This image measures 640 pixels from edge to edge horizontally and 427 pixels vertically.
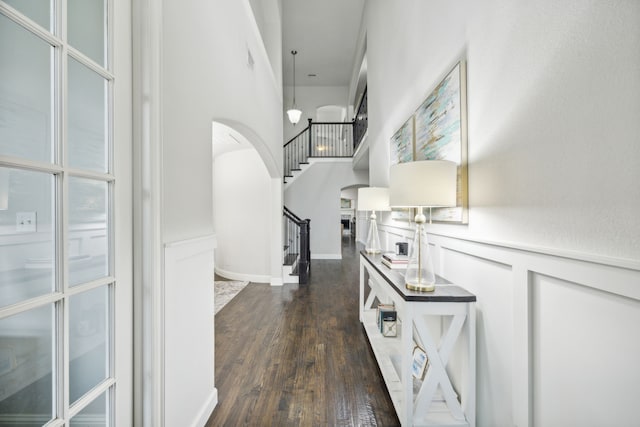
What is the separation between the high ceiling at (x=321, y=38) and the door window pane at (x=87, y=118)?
5983 mm

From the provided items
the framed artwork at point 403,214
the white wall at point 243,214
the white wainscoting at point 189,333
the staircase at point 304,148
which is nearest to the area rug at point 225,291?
the white wall at point 243,214

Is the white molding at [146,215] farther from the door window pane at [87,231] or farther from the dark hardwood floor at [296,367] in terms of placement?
the dark hardwood floor at [296,367]

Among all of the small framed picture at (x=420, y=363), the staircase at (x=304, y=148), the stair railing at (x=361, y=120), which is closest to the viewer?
the small framed picture at (x=420, y=363)

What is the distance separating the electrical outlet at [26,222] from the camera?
833 mm

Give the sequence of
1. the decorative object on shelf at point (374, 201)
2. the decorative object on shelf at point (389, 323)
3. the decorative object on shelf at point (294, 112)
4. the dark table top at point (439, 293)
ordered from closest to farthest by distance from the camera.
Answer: the dark table top at point (439, 293), the decorative object on shelf at point (389, 323), the decorative object on shelf at point (374, 201), the decorative object on shelf at point (294, 112)

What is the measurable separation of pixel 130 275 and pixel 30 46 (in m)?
0.87

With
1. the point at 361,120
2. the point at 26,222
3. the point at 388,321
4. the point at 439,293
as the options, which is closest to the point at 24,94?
the point at 26,222

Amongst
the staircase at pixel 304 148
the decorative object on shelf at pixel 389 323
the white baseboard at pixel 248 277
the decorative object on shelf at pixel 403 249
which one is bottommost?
the white baseboard at pixel 248 277

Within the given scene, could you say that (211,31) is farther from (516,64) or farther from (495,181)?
(495,181)

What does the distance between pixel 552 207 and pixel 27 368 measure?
173 cm

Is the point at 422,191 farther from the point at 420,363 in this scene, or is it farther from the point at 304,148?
the point at 304,148

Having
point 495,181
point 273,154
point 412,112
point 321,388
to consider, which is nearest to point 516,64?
point 495,181

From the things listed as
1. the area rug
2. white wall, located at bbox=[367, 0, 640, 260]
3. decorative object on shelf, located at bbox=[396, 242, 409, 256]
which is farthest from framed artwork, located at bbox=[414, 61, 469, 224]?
the area rug

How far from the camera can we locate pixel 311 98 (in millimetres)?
9805
